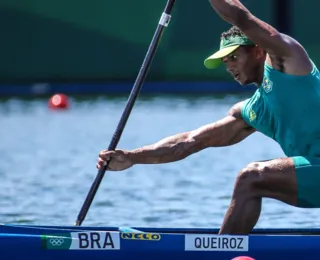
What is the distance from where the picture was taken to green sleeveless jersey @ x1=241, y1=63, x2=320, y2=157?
7820 millimetres

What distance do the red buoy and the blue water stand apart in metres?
0.15

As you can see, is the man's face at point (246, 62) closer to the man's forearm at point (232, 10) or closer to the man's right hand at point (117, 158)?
the man's forearm at point (232, 10)

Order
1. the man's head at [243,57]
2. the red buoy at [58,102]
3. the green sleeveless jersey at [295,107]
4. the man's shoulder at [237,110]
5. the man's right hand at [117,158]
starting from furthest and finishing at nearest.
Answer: the red buoy at [58,102] < the man's right hand at [117,158] < the man's shoulder at [237,110] < the man's head at [243,57] < the green sleeveless jersey at [295,107]

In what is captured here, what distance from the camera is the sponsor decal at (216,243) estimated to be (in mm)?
7605

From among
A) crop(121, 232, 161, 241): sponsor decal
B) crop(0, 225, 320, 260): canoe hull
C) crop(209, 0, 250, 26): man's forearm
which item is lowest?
crop(0, 225, 320, 260): canoe hull

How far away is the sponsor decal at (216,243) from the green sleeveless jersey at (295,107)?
2.48 ft

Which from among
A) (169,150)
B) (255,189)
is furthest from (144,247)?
(169,150)

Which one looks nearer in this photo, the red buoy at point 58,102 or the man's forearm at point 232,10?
the man's forearm at point 232,10

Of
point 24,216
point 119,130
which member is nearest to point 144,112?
point 24,216

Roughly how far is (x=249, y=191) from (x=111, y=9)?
21850 millimetres

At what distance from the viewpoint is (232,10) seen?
7.71 m

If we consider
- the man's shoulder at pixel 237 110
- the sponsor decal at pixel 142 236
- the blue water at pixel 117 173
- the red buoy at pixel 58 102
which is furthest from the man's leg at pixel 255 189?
the red buoy at pixel 58 102

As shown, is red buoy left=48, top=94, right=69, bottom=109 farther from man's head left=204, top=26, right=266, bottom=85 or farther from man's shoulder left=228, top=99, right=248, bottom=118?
man's head left=204, top=26, right=266, bottom=85

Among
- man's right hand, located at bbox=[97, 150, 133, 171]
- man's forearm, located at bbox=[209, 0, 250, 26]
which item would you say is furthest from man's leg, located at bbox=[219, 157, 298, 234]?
man's right hand, located at bbox=[97, 150, 133, 171]
